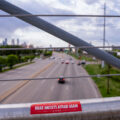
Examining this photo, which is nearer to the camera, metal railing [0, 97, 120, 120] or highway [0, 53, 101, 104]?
metal railing [0, 97, 120, 120]

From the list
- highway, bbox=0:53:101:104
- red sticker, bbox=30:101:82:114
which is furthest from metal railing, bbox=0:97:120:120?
highway, bbox=0:53:101:104

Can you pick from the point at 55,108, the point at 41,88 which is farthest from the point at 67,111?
the point at 41,88

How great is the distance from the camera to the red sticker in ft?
3.88

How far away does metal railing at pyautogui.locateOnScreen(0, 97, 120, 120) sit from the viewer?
1.16 meters

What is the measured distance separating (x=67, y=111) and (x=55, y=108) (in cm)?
10

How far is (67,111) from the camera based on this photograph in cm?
119

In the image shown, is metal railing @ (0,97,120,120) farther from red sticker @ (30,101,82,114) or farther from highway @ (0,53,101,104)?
highway @ (0,53,101,104)

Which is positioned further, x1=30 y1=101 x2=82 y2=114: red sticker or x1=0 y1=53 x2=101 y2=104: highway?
x1=0 y1=53 x2=101 y2=104: highway

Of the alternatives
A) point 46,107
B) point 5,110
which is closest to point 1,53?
point 5,110

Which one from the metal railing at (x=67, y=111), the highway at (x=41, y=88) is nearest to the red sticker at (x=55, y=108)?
the metal railing at (x=67, y=111)

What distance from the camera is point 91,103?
49.1 inches

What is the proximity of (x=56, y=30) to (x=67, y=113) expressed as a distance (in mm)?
650

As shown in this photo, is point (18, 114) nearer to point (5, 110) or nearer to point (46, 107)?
point (5, 110)

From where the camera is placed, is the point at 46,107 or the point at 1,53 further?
the point at 1,53
